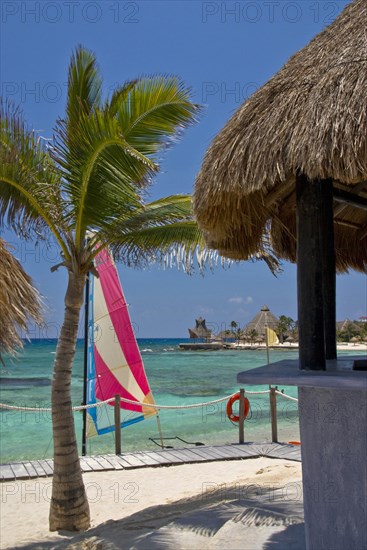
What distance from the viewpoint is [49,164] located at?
6.26 metres

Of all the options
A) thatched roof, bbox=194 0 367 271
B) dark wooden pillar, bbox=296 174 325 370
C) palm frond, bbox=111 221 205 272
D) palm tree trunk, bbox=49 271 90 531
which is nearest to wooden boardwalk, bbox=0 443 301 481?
palm tree trunk, bbox=49 271 90 531

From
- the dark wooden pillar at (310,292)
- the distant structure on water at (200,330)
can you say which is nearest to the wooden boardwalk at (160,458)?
the dark wooden pillar at (310,292)

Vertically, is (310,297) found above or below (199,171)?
below

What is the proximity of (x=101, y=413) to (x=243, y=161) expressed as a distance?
8.75 meters

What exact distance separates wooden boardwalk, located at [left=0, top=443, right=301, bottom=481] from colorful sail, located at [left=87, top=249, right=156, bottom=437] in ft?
7.46

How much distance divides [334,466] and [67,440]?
342 cm

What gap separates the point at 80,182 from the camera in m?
6.02

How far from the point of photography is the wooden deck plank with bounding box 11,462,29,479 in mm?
7719

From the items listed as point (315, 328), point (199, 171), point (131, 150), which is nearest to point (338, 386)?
point (315, 328)

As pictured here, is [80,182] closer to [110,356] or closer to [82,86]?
[82,86]

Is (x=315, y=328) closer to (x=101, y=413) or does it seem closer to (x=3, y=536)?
(x=3, y=536)

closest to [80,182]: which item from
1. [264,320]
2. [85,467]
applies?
[85,467]

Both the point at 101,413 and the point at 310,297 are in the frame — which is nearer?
the point at 310,297

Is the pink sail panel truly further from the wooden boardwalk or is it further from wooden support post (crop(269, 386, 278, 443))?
wooden support post (crop(269, 386, 278, 443))
